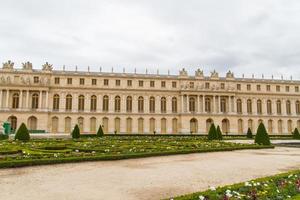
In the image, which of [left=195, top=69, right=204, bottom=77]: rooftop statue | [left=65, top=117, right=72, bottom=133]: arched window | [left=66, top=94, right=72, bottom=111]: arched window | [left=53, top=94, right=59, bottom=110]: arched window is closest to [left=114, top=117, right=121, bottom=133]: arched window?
[left=65, top=117, right=72, bottom=133]: arched window

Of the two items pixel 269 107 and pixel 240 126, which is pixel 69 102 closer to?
pixel 240 126

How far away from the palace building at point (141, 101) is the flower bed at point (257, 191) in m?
48.2

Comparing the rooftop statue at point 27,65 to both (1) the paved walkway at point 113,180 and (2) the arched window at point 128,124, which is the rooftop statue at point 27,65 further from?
(1) the paved walkway at point 113,180

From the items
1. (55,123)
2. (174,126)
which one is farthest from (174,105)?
(55,123)

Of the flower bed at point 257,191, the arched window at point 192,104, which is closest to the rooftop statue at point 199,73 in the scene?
the arched window at point 192,104

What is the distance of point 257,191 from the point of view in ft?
24.2

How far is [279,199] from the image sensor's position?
21.6 feet

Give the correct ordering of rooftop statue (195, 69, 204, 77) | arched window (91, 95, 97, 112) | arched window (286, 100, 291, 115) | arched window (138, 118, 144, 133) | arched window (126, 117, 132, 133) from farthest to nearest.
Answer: arched window (286, 100, 291, 115), rooftop statue (195, 69, 204, 77), arched window (138, 118, 144, 133), arched window (126, 117, 132, 133), arched window (91, 95, 97, 112)

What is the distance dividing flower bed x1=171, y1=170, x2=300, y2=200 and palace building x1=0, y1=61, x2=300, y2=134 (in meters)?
48.2

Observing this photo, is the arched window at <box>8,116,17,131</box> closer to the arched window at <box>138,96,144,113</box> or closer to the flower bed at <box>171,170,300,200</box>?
the arched window at <box>138,96,144,113</box>

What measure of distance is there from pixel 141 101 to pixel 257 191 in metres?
50.1

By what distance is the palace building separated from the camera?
172 ft

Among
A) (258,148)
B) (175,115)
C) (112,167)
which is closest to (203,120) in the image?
(175,115)

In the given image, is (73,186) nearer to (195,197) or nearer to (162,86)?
(195,197)
